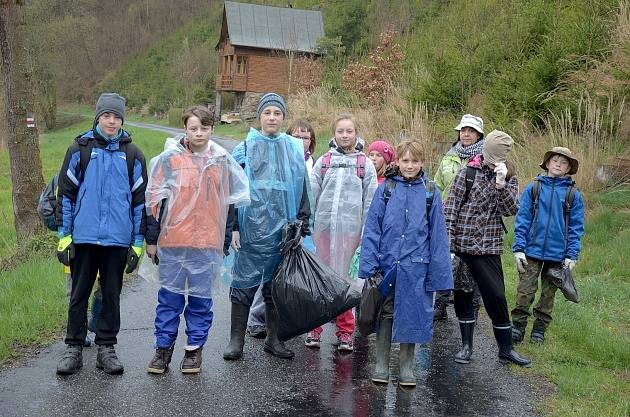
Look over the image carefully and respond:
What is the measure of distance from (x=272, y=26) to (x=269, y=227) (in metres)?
48.1

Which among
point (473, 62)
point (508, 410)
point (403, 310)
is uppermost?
point (473, 62)

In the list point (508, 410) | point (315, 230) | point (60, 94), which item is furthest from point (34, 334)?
point (60, 94)

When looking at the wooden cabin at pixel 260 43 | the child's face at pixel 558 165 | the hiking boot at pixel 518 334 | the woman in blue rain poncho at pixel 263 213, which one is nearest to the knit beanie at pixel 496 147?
the child's face at pixel 558 165

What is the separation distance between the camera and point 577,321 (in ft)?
21.2

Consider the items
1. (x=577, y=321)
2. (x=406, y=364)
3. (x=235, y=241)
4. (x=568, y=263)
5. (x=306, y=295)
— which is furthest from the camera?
(x=577, y=321)

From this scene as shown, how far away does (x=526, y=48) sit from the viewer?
1453cm

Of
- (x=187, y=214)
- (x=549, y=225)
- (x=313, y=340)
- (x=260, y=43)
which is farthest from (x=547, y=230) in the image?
(x=260, y=43)

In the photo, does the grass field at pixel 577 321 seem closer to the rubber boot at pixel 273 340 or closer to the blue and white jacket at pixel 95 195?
the blue and white jacket at pixel 95 195

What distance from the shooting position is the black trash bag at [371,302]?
196 inches

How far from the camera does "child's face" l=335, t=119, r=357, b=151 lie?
571cm

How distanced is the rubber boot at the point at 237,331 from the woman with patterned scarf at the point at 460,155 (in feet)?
6.08

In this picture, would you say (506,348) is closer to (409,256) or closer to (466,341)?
(466,341)

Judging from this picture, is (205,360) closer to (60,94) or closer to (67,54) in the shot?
(67,54)

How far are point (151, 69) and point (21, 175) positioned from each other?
7268cm
